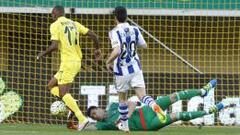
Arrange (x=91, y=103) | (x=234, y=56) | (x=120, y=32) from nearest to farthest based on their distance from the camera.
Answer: (x=120, y=32) → (x=91, y=103) → (x=234, y=56)

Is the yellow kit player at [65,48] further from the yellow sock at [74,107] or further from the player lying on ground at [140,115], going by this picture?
the player lying on ground at [140,115]

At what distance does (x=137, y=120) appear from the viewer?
13742 mm

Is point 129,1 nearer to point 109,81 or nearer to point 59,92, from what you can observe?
point 109,81

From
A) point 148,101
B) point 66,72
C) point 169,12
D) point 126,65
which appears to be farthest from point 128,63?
point 169,12

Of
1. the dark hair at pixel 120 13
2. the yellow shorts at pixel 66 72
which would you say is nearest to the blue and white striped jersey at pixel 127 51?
the dark hair at pixel 120 13

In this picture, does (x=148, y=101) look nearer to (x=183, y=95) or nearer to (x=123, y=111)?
(x=123, y=111)

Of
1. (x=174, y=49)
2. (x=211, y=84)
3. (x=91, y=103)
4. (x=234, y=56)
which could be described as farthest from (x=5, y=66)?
(x=211, y=84)

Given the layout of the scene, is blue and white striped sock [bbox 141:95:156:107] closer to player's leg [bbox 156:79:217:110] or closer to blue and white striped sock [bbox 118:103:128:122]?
blue and white striped sock [bbox 118:103:128:122]

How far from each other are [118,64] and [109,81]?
5.49 meters

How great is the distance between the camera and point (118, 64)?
12820 mm

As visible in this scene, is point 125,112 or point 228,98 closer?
point 125,112

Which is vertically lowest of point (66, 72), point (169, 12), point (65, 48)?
point (66, 72)

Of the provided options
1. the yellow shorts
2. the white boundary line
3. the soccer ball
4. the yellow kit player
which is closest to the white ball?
the soccer ball

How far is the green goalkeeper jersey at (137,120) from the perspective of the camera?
44.5 feet
